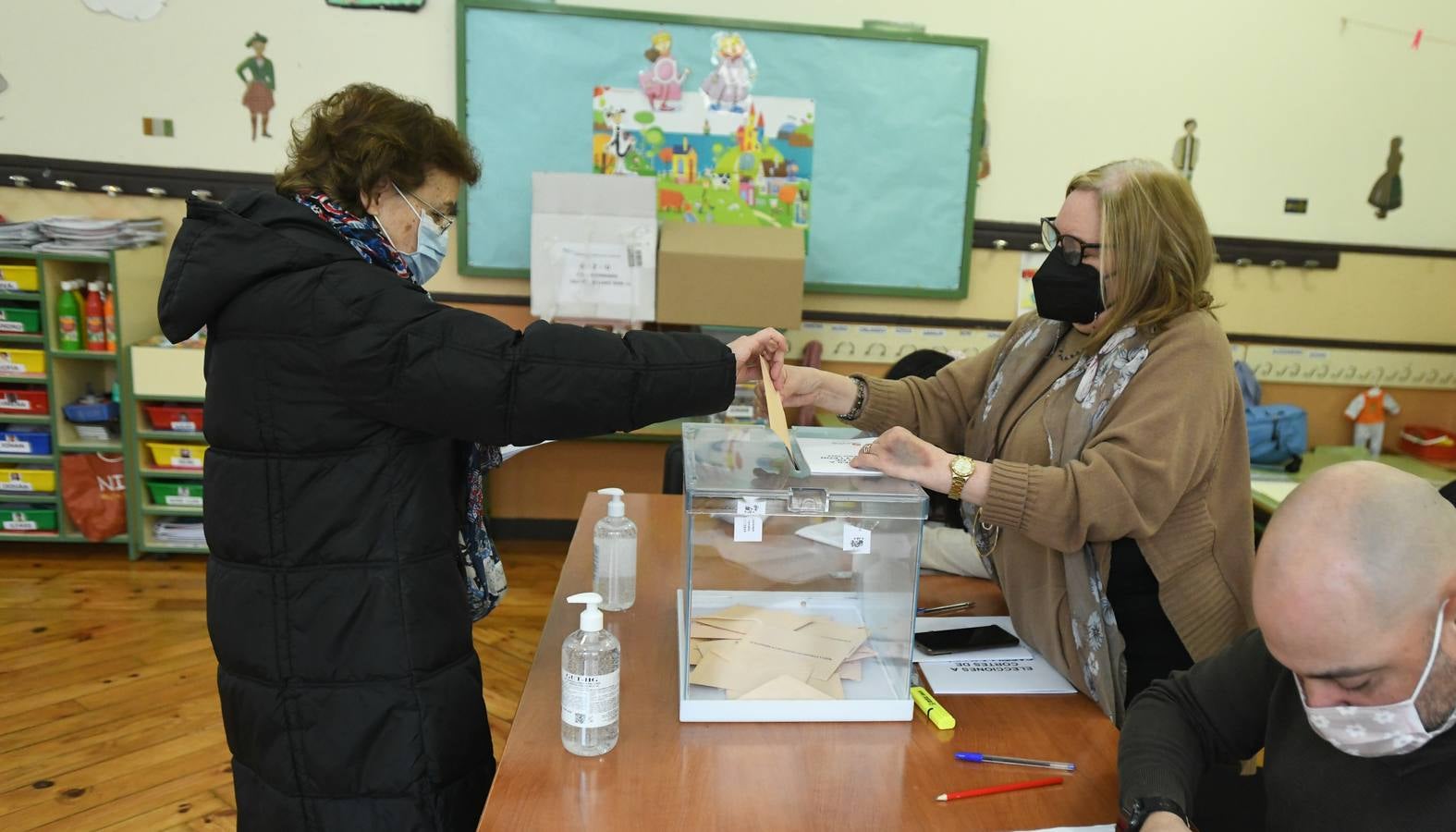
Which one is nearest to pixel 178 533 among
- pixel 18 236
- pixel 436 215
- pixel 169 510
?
pixel 169 510

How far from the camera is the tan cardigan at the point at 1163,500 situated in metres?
1.45

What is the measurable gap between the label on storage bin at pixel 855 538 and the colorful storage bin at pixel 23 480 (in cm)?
369

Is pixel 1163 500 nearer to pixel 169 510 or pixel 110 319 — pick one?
pixel 169 510

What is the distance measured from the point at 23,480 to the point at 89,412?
0.37 meters

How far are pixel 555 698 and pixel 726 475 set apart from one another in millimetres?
406

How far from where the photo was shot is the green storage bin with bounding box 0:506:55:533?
3.83 meters

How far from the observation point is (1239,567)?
1552 mm

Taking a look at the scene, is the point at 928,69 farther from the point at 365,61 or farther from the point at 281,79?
the point at 281,79

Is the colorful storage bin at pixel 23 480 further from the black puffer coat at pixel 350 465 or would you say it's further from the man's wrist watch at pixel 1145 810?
the man's wrist watch at pixel 1145 810

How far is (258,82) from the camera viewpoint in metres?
3.88

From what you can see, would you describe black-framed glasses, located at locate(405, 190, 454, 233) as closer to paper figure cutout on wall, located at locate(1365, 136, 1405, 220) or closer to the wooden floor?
the wooden floor

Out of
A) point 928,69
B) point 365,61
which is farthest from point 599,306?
point 928,69

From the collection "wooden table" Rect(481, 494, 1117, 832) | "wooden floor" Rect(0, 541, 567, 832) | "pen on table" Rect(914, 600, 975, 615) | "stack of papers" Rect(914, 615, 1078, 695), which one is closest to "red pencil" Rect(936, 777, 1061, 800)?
"wooden table" Rect(481, 494, 1117, 832)

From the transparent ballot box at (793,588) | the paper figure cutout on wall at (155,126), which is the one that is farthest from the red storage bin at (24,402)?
the transparent ballot box at (793,588)
